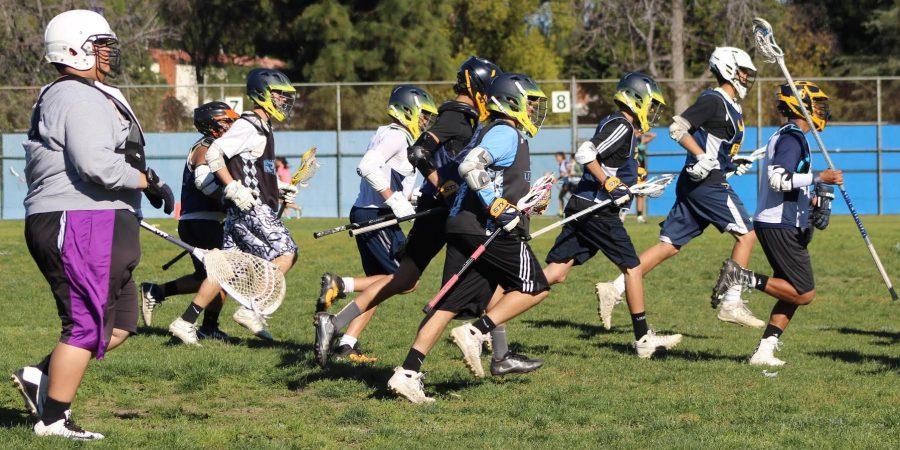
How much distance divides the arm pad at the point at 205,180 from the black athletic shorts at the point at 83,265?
2.79m

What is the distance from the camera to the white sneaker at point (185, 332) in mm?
9086

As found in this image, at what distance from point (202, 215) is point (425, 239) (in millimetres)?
2313

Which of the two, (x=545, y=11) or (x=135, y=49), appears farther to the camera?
(x=545, y=11)

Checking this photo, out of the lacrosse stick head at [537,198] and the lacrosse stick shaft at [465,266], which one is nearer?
the lacrosse stick shaft at [465,266]

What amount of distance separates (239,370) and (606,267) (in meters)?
7.98

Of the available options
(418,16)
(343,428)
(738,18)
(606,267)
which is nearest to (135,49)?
(418,16)

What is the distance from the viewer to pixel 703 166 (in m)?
9.70

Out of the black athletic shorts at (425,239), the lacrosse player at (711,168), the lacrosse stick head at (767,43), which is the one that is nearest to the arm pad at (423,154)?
the black athletic shorts at (425,239)

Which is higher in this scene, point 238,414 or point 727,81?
point 727,81

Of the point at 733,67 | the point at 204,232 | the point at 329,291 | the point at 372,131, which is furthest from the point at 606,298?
the point at 372,131

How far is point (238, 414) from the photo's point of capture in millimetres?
6887

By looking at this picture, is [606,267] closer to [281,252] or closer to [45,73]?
[281,252]

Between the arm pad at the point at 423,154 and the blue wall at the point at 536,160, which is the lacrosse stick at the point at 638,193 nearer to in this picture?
the arm pad at the point at 423,154

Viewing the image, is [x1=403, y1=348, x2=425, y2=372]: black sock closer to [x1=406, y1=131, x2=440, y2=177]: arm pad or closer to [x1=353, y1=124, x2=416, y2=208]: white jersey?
[x1=406, y1=131, x2=440, y2=177]: arm pad
